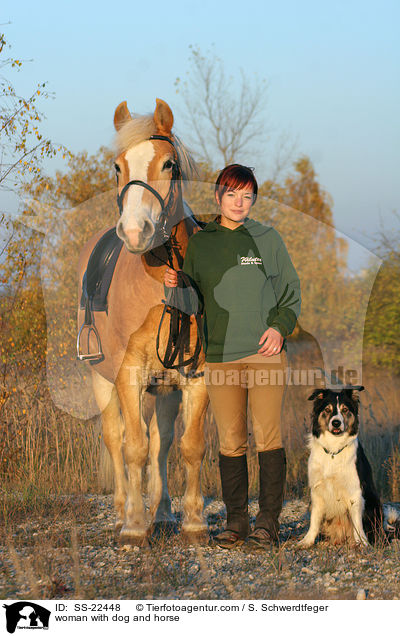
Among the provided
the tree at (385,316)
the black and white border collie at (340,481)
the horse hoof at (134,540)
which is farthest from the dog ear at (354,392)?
the tree at (385,316)

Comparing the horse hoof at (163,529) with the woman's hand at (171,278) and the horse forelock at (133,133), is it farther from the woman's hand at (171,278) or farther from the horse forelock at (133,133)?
the horse forelock at (133,133)

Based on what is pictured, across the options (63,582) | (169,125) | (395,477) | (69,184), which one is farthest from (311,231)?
(63,582)

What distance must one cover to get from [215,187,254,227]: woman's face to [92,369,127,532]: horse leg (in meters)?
2.28

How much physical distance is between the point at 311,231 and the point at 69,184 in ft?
16.2

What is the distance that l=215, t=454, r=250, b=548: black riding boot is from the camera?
4.40m

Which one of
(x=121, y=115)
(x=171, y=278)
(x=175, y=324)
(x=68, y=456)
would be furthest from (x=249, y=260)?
(x=68, y=456)

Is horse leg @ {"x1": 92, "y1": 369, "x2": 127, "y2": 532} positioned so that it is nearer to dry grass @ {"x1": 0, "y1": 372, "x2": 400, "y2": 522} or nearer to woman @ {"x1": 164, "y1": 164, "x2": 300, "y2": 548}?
dry grass @ {"x1": 0, "y1": 372, "x2": 400, "y2": 522}

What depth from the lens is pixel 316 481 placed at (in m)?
4.61

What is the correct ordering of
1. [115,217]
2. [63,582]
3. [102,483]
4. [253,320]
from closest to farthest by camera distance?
[63,582] < [253,320] < [102,483] < [115,217]

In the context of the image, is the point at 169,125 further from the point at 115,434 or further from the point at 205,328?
the point at 115,434

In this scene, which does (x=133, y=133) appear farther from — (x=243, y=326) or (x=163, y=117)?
(x=243, y=326)

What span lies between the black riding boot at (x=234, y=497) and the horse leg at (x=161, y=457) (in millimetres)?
749

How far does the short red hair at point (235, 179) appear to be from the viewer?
421cm

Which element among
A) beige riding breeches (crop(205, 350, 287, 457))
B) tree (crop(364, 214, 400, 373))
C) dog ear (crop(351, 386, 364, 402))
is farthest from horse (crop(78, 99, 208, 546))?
tree (crop(364, 214, 400, 373))
